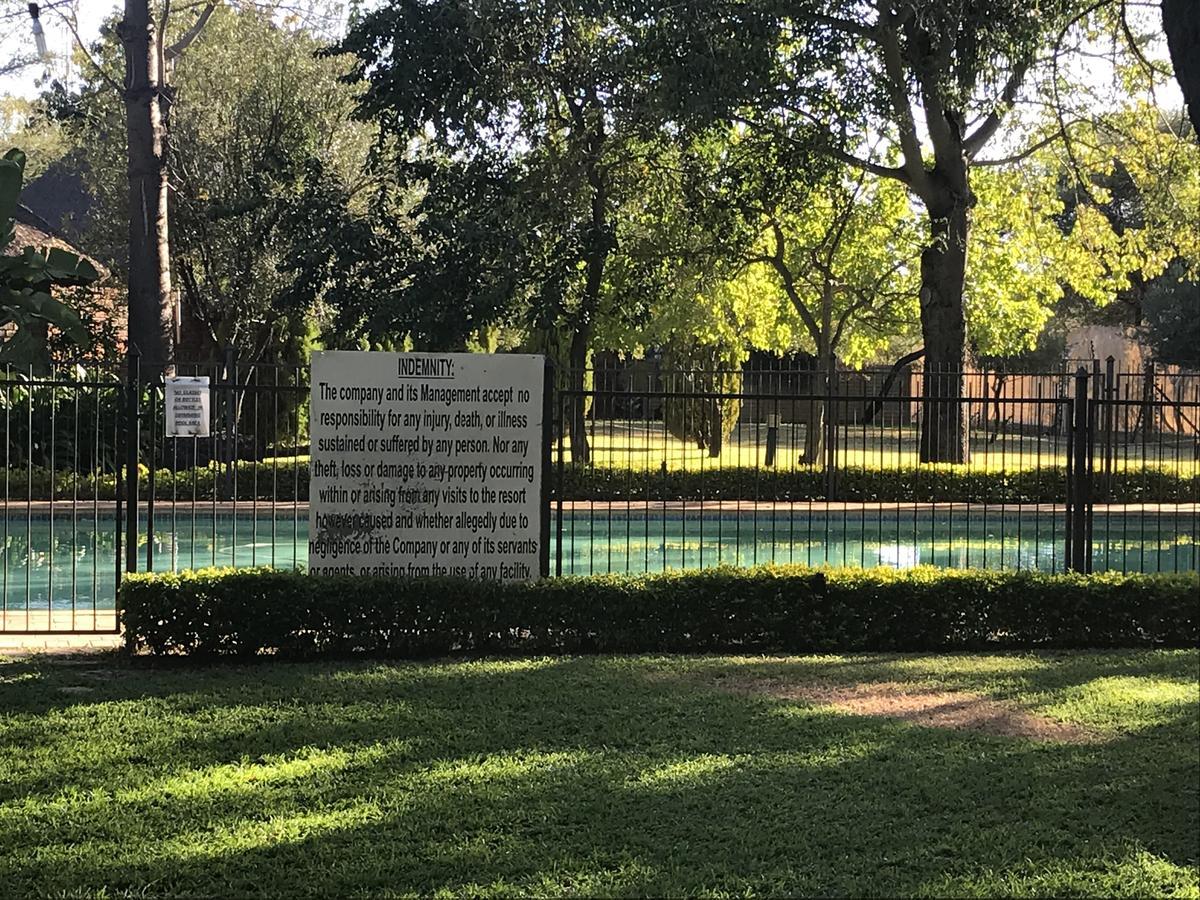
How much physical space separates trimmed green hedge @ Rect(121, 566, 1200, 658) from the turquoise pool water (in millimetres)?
4681

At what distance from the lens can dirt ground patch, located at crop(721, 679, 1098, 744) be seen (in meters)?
6.16

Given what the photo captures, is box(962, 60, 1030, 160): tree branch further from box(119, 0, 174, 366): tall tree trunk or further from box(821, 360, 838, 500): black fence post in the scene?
box(119, 0, 174, 366): tall tree trunk

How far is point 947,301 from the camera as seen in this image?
20.0 metres

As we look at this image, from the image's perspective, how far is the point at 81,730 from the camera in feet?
19.8

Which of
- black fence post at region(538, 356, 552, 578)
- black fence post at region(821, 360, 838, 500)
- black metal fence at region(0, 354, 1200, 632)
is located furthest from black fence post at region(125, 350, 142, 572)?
black fence post at region(821, 360, 838, 500)

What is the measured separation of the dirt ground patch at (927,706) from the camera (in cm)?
616

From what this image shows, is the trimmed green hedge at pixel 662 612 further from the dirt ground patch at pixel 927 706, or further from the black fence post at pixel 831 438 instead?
the black fence post at pixel 831 438

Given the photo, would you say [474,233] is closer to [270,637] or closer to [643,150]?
[643,150]

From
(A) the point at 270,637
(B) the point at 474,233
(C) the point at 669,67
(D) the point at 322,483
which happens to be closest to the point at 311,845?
(A) the point at 270,637

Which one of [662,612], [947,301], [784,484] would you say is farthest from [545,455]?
[947,301]

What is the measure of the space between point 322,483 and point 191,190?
→ 16233 mm

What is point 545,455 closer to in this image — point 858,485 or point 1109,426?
point 1109,426

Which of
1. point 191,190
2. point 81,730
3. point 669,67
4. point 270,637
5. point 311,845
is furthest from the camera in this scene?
point 191,190

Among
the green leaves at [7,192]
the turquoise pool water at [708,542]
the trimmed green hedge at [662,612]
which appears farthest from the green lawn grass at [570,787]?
the turquoise pool water at [708,542]
